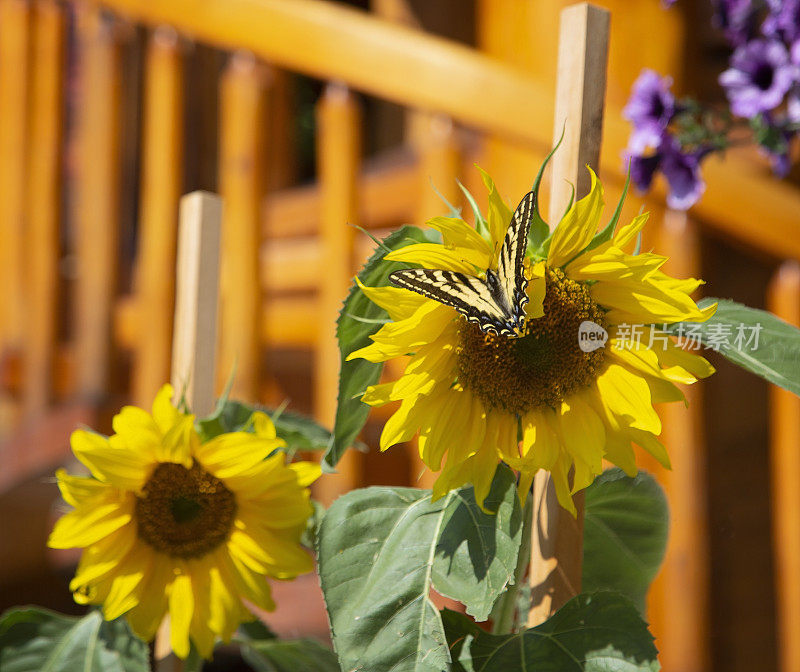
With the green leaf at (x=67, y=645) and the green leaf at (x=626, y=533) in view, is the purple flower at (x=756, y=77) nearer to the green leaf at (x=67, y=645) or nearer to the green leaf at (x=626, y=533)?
the green leaf at (x=626, y=533)

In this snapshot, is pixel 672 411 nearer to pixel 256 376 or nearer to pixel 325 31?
pixel 256 376

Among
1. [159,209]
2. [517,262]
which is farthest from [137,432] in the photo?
[159,209]

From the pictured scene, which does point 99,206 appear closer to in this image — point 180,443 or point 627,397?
point 180,443

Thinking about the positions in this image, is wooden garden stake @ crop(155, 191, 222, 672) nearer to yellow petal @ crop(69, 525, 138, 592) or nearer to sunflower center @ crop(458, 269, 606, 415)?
yellow petal @ crop(69, 525, 138, 592)

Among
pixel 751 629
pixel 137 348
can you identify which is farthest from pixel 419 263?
pixel 137 348

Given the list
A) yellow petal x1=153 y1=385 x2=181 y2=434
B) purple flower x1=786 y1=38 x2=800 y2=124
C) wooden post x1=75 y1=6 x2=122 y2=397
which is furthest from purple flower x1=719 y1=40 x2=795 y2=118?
wooden post x1=75 y1=6 x2=122 y2=397

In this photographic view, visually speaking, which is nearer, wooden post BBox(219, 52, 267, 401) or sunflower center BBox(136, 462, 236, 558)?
sunflower center BBox(136, 462, 236, 558)
